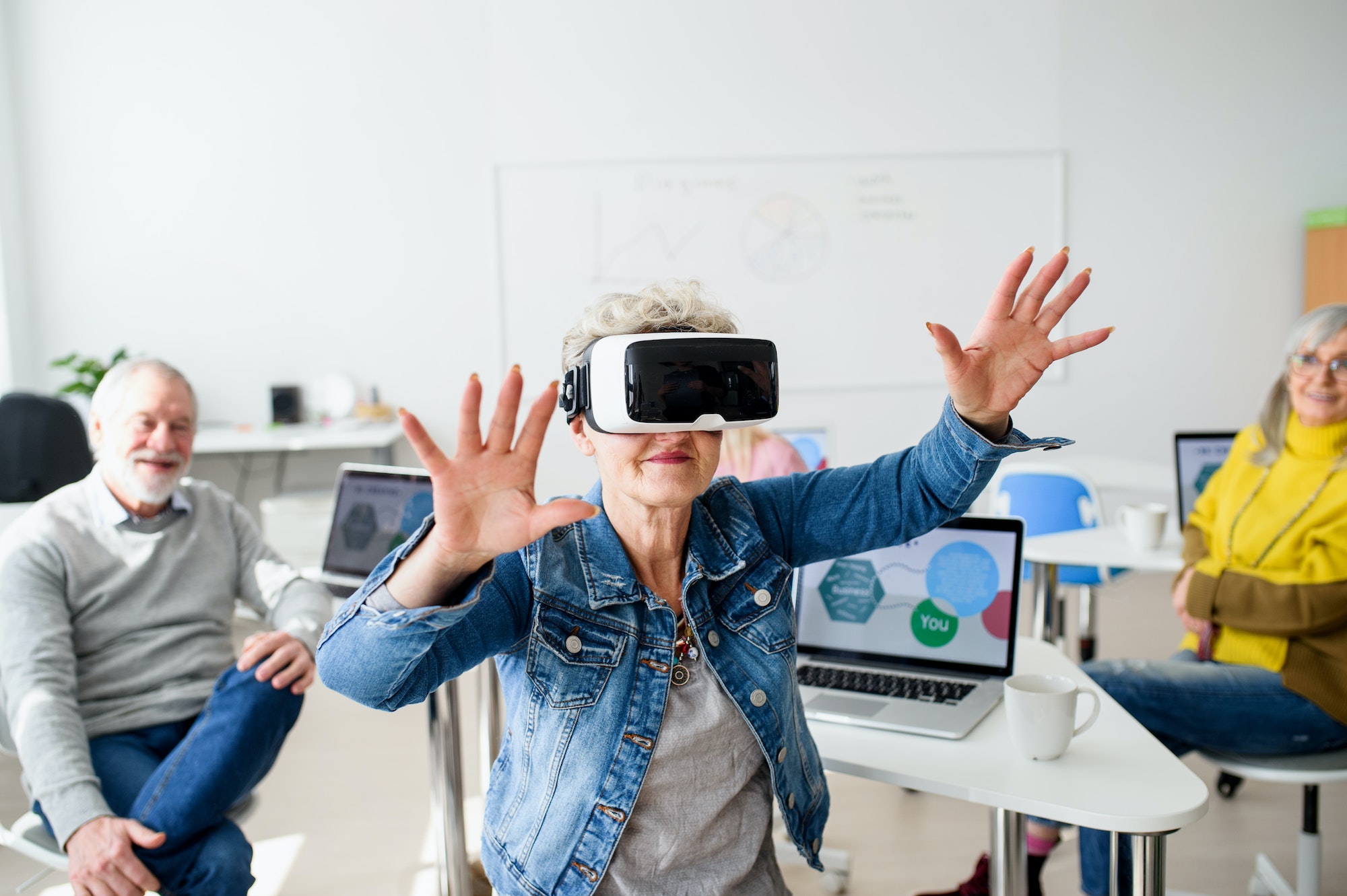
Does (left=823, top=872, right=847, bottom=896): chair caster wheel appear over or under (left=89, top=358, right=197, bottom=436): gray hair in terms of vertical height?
under

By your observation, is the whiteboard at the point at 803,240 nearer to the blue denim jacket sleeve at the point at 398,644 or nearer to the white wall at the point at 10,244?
the white wall at the point at 10,244

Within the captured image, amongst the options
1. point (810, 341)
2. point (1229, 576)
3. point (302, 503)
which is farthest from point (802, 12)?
point (1229, 576)

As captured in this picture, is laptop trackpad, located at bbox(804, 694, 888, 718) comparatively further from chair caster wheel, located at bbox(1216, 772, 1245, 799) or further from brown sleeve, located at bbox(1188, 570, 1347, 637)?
chair caster wheel, located at bbox(1216, 772, 1245, 799)

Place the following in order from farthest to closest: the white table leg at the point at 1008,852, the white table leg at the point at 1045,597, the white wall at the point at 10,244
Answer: the white wall at the point at 10,244
the white table leg at the point at 1045,597
the white table leg at the point at 1008,852

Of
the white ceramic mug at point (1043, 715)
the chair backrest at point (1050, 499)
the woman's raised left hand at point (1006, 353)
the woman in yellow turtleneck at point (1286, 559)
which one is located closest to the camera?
the woman's raised left hand at point (1006, 353)

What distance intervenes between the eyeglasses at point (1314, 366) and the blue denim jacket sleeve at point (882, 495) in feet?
3.81

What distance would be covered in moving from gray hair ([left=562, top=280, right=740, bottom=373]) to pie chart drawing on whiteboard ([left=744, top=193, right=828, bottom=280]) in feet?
11.3

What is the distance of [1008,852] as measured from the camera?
4.51ft

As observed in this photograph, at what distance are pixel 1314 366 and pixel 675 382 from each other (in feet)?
5.33

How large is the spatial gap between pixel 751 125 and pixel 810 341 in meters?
1.03

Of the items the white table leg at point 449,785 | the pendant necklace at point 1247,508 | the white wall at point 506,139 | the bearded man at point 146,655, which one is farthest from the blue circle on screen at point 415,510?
the white wall at point 506,139

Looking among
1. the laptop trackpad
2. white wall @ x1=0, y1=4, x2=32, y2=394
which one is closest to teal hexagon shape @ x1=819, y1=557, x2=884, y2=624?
the laptop trackpad

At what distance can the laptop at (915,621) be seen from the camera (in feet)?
4.96

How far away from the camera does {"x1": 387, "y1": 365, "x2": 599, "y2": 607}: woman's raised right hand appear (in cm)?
85
